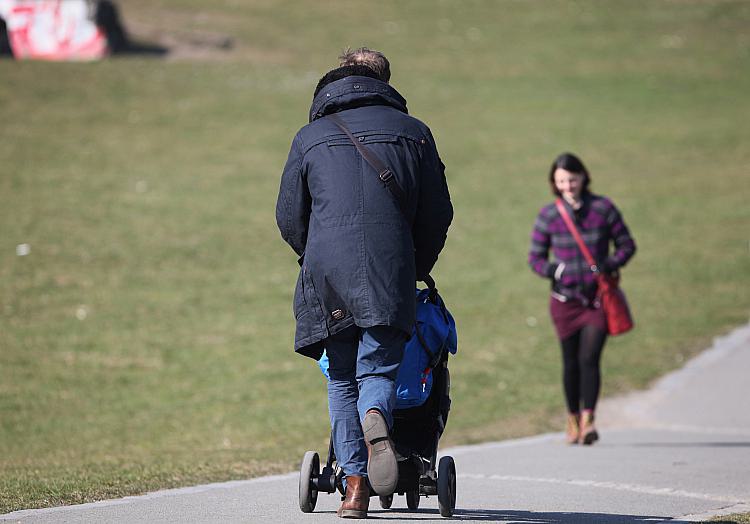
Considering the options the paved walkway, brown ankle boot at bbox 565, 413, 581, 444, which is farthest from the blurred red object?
brown ankle boot at bbox 565, 413, 581, 444

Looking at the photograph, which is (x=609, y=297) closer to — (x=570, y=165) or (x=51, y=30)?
(x=570, y=165)

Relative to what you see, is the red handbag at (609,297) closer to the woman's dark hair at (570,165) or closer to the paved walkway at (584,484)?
the woman's dark hair at (570,165)

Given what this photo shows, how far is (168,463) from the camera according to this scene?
879 cm

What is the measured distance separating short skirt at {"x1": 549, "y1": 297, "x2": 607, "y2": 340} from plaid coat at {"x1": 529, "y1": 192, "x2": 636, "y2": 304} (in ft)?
0.18

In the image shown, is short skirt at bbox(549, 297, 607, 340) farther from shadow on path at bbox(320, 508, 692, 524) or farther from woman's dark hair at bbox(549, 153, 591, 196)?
shadow on path at bbox(320, 508, 692, 524)

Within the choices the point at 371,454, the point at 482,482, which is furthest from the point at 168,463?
the point at 371,454

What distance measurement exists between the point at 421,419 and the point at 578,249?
167 inches

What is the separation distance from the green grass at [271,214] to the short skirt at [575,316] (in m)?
1.39

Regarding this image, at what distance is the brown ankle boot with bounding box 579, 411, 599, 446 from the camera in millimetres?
9617

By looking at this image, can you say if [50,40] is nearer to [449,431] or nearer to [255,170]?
[255,170]

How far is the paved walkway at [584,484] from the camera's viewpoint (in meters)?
6.10

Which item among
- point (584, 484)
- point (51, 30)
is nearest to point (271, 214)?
point (51, 30)

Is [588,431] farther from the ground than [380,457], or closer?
closer

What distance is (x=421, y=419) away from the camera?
19.4 feet
